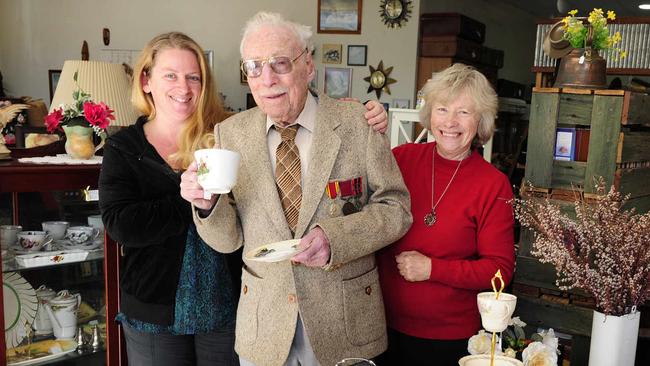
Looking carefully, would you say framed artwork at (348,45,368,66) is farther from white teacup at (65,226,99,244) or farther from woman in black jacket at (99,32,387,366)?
woman in black jacket at (99,32,387,366)

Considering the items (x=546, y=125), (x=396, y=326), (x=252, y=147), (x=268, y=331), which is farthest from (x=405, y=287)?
(x=546, y=125)

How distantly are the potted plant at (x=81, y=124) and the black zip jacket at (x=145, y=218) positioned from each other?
461 millimetres

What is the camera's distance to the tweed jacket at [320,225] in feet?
5.09

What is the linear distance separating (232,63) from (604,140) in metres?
5.82

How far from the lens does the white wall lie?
23.5ft

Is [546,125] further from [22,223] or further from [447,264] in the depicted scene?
[22,223]

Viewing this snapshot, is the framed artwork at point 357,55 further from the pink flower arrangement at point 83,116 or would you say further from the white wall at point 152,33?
the pink flower arrangement at point 83,116

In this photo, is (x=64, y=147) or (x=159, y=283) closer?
(x=159, y=283)

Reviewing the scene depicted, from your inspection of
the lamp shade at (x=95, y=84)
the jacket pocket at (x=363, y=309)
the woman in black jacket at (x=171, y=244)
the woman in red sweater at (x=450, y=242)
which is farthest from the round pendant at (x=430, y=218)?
the lamp shade at (x=95, y=84)

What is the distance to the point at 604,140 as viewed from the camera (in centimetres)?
243

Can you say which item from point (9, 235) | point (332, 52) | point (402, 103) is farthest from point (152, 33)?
point (9, 235)

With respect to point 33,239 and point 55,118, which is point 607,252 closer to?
point 33,239

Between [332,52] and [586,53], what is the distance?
5.04m

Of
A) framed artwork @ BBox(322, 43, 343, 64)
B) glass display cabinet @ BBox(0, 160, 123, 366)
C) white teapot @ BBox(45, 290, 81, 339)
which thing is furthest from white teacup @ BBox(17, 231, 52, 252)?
framed artwork @ BBox(322, 43, 343, 64)
